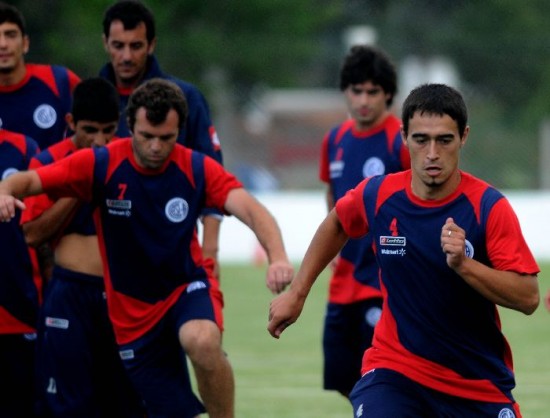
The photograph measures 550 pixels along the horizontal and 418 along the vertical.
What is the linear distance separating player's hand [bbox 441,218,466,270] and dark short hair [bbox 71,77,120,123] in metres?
2.71

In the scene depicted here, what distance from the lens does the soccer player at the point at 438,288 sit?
21.3ft

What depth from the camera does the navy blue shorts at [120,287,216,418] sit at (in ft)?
26.7

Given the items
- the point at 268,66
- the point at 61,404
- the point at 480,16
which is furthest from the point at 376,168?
the point at 480,16

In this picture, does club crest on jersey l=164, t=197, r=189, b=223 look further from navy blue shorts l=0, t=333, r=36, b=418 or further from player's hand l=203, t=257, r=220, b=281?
navy blue shorts l=0, t=333, r=36, b=418

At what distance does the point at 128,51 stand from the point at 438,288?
120 inches

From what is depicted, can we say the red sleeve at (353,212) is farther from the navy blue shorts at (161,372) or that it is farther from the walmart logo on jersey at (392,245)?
the navy blue shorts at (161,372)

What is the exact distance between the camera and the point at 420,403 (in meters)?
6.58

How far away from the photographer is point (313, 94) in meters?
49.3

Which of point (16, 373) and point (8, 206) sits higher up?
point (8, 206)

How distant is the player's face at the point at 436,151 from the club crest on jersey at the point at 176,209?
166 centimetres

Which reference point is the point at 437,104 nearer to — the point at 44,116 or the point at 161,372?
the point at 161,372

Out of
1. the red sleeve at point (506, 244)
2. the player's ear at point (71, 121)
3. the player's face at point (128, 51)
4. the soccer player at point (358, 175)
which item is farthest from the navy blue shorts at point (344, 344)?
the red sleeve at point (506, 244)

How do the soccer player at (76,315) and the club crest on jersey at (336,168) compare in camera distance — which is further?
the club crest on jersey at (336,168)

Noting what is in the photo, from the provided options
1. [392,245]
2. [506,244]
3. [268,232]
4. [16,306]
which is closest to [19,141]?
[16,306]
